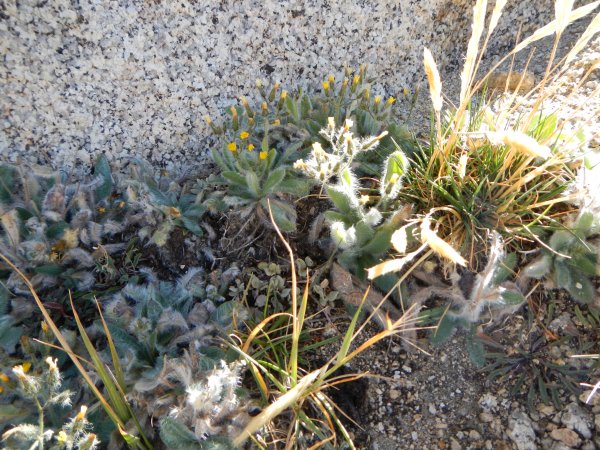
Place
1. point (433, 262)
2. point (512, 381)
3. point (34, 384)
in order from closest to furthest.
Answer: point (34, 384) < point (512, 381) < point (433, 262)

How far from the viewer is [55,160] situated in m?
2.29

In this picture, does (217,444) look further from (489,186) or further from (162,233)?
(489,186)

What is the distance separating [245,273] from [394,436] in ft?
2.65

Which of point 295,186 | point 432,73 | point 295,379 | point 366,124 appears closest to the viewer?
point 432,73

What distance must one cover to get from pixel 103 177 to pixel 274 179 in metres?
0.78

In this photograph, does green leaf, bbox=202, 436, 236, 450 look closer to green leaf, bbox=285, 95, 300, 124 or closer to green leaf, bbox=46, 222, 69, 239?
green leaf, bbox=46, 222, 69, 239

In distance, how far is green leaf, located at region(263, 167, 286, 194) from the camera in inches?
78.5

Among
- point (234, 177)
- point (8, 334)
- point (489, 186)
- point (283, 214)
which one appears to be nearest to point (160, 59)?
point (234, 177)

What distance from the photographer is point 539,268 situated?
73.7 inches

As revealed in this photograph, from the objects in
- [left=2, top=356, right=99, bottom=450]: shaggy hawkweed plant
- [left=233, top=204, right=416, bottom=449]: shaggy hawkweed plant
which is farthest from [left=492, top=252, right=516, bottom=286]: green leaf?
[left=2, top=356, right=99, bottom=450]: shaggy hawkweed plant

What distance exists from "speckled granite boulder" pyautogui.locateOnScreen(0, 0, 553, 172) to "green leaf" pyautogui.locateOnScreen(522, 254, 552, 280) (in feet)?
3.92

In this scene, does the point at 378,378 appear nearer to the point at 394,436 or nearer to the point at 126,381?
the point at 394,436

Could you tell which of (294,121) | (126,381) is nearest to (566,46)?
(294,121)

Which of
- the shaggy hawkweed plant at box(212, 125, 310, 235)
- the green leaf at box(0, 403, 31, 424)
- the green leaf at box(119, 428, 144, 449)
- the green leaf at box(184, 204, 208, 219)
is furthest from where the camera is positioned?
the green leaf at box(184, 204, 208, 219)
